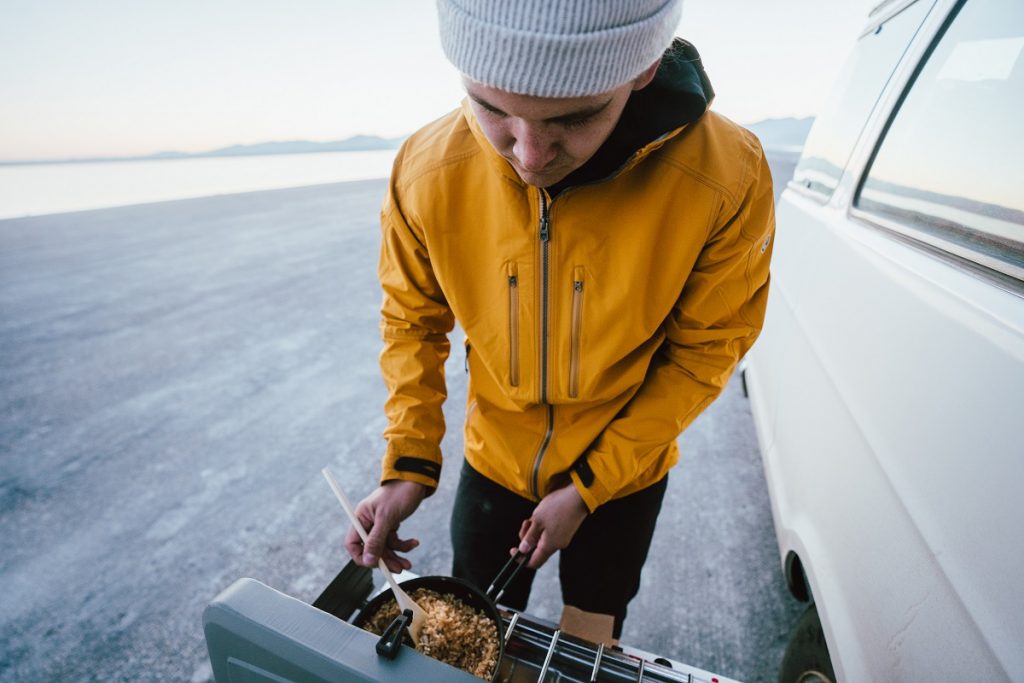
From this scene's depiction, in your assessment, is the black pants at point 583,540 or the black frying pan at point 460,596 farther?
the black pants at point 583,540

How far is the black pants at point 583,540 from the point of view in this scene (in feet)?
4.07

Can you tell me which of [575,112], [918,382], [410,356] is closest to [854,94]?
[918,382]

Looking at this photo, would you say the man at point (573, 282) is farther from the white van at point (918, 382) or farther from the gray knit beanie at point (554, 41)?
the white van at point (918, 382)

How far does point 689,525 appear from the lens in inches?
92.4

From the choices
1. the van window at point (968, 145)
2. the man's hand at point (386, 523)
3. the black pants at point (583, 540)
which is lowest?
the black pants at point (583, 540)

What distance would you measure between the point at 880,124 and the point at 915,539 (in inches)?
54.3

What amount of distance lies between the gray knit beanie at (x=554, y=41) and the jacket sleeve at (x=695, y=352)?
0.41m

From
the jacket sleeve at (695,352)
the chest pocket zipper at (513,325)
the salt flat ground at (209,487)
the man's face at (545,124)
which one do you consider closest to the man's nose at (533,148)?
the man's face at (545,124)

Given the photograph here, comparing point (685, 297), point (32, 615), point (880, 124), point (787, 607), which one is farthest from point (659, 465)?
point (32, 615)

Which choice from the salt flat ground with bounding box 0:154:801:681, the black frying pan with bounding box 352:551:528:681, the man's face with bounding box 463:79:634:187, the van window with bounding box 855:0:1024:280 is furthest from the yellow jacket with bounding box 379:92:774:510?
the salt flat ground with bounding box 0:154:801:681

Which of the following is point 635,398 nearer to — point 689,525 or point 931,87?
point 931,87

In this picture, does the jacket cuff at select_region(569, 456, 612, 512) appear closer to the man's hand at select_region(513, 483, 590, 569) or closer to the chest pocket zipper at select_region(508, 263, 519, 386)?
the man's hand at select_region(513, 483, 590, 569)

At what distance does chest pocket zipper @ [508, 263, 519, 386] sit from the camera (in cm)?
99

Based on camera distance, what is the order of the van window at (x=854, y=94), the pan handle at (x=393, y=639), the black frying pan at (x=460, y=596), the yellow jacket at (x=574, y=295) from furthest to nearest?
the van window at (x=854, y=94), the yellow jacket at (x=574, y=295), the black frying pan at (x=460, y=596), the pan handle at (x=393, y=639)
